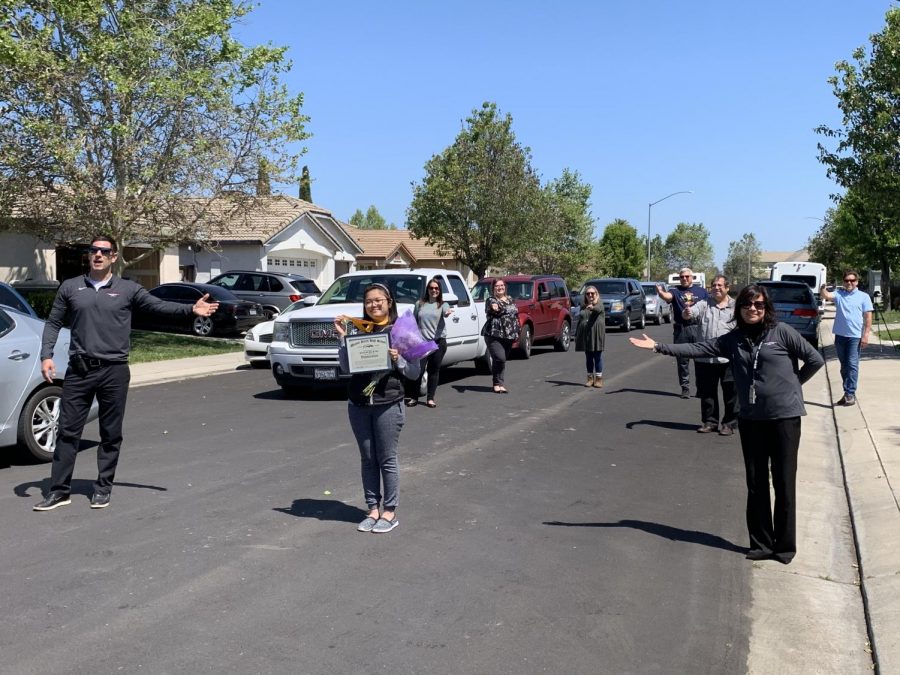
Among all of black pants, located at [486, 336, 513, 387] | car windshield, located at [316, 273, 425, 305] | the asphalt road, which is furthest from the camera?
car windshield, located at [316, 273, 425, 305]

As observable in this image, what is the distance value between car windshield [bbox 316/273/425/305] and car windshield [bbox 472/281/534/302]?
19.9ft

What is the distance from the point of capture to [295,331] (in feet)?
43.8

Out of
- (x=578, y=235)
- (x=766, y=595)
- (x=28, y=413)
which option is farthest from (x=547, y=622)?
(x=578, y=235)

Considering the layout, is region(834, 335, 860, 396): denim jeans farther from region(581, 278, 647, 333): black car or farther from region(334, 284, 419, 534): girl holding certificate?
region(581, 278, 647, 333): black car

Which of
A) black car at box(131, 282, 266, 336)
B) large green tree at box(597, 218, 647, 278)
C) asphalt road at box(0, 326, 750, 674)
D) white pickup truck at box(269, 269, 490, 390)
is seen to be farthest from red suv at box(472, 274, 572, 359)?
large green tree at box(597, 218, 647, 278)

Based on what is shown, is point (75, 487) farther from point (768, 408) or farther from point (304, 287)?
point (304, 287)

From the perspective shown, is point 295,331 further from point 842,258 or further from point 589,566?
point 842,258

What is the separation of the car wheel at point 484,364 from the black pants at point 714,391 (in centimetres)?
604

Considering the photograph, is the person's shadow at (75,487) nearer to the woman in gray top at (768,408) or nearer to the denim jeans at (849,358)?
the woman in gray top at (768,408)

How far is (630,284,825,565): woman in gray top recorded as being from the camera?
5758 mm

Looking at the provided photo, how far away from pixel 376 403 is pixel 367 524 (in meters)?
0.86

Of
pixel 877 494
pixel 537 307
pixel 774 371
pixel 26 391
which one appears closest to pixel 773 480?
pixel 774 371

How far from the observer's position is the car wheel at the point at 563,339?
73.4 feet

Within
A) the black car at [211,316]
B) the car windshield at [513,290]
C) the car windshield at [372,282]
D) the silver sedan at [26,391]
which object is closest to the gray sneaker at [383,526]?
the silver sedan at [26,391]
